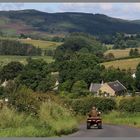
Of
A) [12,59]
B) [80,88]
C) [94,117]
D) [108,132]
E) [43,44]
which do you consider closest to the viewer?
[80,88]

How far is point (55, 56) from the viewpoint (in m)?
14.0

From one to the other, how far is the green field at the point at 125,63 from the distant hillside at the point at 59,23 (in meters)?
0.67

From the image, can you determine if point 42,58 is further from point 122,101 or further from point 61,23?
point 122,101

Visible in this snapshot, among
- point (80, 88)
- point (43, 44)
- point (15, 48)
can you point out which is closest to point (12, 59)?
point (15, 48)

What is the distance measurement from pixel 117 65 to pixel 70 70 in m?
1.36

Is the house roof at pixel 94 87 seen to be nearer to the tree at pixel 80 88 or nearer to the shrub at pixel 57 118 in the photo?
the tree at pixel 80 88

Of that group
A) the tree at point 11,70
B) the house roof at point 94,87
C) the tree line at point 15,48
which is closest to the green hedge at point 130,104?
the house roof at point 94,87

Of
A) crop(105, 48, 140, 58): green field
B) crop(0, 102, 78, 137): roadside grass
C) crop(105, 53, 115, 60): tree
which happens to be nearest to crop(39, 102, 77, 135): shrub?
crop(0, 102, 78, 137): roadside grass

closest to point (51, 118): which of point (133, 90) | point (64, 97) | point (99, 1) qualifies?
point (64, 97)

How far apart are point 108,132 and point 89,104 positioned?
1718 mm

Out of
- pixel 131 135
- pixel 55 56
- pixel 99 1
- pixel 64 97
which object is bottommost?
pixel 131 135

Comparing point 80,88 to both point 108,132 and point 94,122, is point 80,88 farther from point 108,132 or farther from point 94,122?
point 108,132

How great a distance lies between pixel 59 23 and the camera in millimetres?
14547

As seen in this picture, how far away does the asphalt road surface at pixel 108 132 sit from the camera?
1457 centimetres
